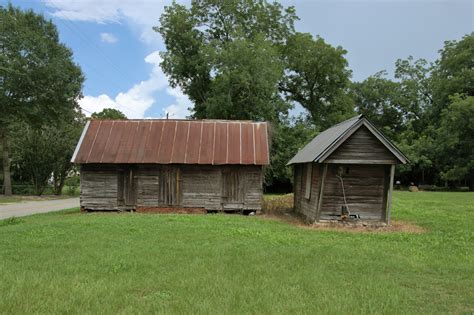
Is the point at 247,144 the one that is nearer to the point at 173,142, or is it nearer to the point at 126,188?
the point at 173,142

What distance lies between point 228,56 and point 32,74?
1740 centimetres

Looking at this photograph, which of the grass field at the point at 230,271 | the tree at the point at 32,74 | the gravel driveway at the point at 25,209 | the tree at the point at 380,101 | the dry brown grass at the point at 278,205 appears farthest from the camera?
the tree at the point at 380,101

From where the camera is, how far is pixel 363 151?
17.6m

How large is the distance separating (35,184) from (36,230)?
33135 millimetres

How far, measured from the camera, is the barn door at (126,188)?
2322 centimetres

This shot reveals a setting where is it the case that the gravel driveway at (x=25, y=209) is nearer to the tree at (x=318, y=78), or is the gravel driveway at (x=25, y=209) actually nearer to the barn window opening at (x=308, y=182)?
the barn window opening at (x=308, y=182)

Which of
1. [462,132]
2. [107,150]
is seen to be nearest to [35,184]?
[107,150]

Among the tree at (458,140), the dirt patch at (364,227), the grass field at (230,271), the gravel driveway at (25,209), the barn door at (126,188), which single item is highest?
the tree at (458,140)

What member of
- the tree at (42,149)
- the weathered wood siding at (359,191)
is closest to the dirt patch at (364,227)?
the weathered wood siding at (359,191)

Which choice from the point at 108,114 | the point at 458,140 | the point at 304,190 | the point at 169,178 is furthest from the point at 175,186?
the point at 108,114

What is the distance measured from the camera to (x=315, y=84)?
5016cm

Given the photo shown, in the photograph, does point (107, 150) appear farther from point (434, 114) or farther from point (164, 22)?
point (434, 114)

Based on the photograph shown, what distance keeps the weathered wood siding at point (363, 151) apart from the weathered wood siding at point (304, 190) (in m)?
1.43

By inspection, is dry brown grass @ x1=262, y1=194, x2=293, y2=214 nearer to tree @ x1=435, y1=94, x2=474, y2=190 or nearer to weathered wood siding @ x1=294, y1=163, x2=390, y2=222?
weathered wood siding @ x1=294, y1=163, x2=390, y2=222
